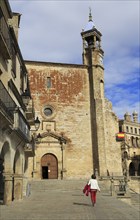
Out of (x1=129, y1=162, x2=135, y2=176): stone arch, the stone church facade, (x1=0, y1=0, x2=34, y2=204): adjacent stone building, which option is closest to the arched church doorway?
the stone church facade

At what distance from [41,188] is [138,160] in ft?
105

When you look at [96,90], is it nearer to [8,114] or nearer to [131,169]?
[8,114]

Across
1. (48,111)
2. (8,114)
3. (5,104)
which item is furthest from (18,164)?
(48,111)

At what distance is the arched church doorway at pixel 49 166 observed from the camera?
2789 cm

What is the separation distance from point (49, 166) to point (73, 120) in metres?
5.43

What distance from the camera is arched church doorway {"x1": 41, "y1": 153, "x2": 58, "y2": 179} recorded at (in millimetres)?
27891

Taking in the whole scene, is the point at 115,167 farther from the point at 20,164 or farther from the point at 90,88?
the point at 20,164

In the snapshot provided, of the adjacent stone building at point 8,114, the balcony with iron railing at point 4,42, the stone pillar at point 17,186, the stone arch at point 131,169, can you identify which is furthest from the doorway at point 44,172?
the stone arch at point 131,169

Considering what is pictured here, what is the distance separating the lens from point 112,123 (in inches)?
1232

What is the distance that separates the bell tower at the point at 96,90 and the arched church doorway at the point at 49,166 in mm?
3959

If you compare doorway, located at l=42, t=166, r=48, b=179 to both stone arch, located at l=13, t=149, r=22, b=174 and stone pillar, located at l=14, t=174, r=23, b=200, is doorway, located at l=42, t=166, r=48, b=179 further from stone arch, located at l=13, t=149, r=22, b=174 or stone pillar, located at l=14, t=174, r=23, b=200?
stone pillar, located at l=14, t=174, r=23, b=200

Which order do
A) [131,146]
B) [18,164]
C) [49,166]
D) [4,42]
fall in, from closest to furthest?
[4,42] → [18,164] → [49,166] → [131,146]

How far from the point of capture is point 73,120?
29.8 m

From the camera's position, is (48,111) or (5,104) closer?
(5,104)
